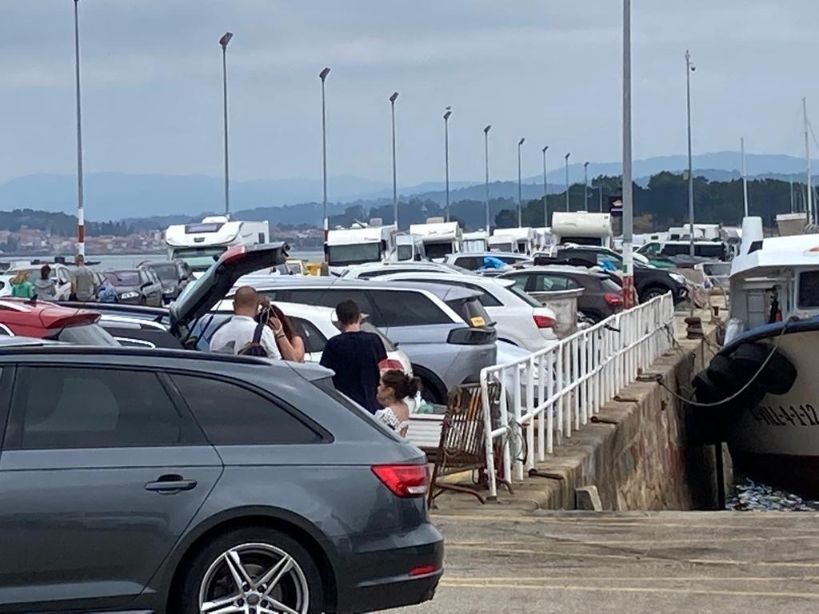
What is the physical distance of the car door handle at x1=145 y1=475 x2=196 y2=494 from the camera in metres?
6.91

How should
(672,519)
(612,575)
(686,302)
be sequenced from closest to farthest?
(612,575)
(672,519)
(686,302)

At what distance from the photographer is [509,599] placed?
8.89 metres

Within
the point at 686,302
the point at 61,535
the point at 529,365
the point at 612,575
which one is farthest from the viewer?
the point at 686,302

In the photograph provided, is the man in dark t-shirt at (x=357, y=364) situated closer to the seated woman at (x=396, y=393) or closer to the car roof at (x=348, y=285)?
the seated woman at (x=396, y=393)

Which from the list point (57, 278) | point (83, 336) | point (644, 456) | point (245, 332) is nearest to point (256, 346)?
point (245, 332)

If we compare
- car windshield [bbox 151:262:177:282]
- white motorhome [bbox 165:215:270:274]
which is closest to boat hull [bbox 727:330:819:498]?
car windshield [bbox 151:262:177:282]

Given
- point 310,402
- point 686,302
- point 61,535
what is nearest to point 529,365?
point 310,402

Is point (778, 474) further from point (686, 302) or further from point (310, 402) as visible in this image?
point (686, 302)

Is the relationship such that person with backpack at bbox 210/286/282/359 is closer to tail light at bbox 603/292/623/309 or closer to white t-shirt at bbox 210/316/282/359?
white t-shirt at bbox 210/316/282/359

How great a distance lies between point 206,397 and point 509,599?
2542mm

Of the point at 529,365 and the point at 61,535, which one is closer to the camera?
the point at 61,535

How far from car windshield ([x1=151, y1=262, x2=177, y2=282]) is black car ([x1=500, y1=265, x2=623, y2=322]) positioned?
1292cm

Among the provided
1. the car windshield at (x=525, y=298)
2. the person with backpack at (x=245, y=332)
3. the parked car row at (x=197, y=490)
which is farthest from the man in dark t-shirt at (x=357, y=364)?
the car windshield at (x=525, y=298)

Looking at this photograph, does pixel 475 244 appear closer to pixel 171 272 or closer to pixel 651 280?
pixel 651 280
